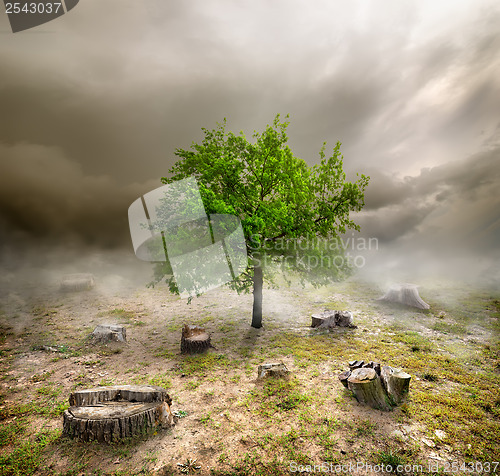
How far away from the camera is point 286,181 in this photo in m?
11.5

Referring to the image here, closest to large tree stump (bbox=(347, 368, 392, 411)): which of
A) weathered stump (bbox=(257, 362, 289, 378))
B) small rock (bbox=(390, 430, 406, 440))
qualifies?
small rock (bbox=(390, 430, 406, 440))

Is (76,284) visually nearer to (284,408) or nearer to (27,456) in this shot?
(27,456)

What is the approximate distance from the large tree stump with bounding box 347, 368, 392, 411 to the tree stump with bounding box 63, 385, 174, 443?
5.40 meters

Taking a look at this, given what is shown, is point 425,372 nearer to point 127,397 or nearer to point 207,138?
point 127,397

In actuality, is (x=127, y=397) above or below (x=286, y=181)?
below

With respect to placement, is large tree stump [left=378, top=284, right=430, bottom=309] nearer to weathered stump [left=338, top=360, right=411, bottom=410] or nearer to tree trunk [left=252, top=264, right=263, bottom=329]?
tree trunk [left=252, top=264, right=263, bottom=329]

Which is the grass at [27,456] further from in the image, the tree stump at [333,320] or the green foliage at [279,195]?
the tree stump at [333,320]

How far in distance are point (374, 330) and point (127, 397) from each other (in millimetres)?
12328

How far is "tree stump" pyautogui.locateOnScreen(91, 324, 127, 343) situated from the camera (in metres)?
10.8

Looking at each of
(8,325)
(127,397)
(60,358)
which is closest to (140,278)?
(8,325)

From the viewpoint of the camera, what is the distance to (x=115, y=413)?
17.4ft

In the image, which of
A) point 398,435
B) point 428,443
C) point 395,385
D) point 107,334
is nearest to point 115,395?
point 107,334

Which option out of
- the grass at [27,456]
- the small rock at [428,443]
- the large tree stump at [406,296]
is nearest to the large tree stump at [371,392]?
the small rock at [428,443]

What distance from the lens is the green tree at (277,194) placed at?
10.9 meters
